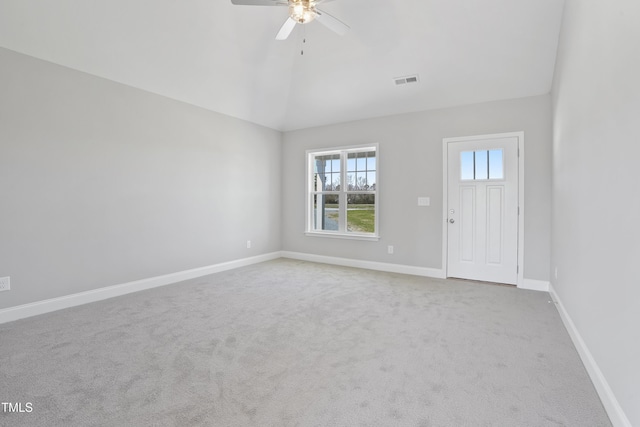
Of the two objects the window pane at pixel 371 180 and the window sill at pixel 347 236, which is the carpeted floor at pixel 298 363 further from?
the window pane at pixel 371 180

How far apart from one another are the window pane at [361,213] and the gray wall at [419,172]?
0.93ft

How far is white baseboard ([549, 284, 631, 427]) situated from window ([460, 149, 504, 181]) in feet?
6.88

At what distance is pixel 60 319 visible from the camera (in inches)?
115

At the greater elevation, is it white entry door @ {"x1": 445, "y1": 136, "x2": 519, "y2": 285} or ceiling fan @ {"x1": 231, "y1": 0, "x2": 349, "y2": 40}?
ceiling fan @ {"x1": 231, "y1": 0, "x2": 349, "y2": 40}

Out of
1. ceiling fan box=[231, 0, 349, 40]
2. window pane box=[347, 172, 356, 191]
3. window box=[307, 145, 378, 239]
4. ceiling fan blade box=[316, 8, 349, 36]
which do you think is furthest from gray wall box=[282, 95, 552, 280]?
ceiling fan box=[231, 0, 349, 40]

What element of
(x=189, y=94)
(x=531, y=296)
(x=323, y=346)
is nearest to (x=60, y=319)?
(x=323, y=346)

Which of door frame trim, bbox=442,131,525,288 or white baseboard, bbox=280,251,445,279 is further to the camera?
white baseboard, bbox=280,251,445,279

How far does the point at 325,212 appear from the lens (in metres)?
5.89

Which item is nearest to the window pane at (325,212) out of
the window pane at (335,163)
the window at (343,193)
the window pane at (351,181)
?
the window at (343,193)

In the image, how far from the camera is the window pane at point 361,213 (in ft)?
17.5

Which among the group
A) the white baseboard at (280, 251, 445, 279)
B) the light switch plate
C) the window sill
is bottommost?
the white baseboard at (280, 251, 445, 279)

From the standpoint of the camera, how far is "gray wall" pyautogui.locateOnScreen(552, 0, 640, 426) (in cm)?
142

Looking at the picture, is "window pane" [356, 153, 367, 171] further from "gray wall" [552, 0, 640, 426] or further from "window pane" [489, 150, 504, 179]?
"gray wall" [552, 0, 640, 426]

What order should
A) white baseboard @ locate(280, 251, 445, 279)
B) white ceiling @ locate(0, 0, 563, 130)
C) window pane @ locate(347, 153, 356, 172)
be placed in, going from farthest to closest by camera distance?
window pane @ locate(347, 153, 356, 172)
white baseboard @ locate(280, 251, 445, 279)
white ceiling @ locate(0, 0, 563, 130)
